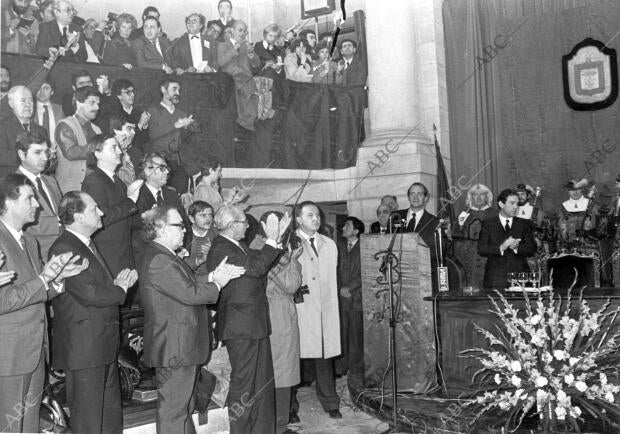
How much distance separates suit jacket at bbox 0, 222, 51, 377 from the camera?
3.97m

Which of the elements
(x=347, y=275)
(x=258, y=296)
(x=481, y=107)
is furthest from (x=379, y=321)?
(x=481, y=107)

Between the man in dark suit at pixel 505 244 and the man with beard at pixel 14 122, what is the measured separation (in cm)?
393

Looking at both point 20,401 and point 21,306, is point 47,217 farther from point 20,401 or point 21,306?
point 20,401

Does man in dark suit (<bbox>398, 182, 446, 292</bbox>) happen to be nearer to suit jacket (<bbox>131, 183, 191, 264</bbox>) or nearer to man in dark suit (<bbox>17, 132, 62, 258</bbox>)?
suit jacket (<bbox>131, 183, 191, 264</bbox>)

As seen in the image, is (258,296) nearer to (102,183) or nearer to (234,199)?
(102,183)

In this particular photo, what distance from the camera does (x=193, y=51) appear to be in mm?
9297

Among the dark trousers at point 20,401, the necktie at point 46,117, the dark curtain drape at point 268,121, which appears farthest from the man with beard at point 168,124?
the dark trousers at point 20,401

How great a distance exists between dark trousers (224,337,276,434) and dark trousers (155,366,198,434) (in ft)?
1.16

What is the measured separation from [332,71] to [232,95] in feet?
6.94

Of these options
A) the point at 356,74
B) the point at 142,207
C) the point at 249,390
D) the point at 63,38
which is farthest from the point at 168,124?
the point at 249,390

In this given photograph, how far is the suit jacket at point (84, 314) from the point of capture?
422cm

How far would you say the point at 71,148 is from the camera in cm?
621

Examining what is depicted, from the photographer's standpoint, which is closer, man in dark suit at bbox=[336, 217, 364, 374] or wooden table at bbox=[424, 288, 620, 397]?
wooden table at bbox=[424, 288, 620, 397]

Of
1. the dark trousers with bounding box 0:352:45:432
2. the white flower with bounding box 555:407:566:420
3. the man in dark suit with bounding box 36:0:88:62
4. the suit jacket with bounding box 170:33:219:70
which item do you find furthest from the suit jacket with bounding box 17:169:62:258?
the suit jacket with bounding box 170:33:219:70
